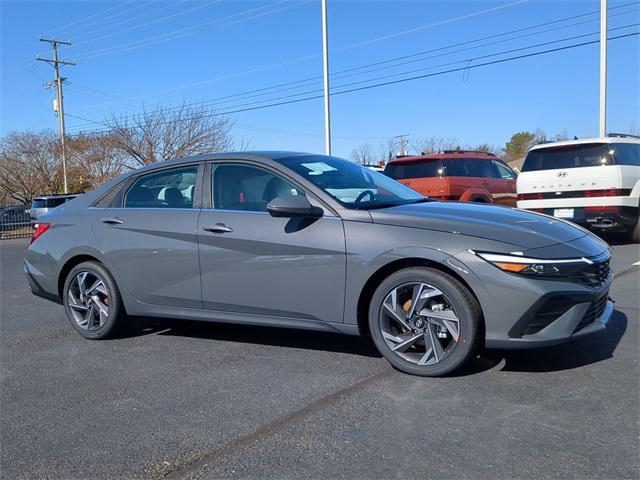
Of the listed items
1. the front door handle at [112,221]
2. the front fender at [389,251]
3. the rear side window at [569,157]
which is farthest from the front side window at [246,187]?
the rear side window at [569,157]

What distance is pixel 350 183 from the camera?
4746 millimetres

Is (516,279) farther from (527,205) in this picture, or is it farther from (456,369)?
(527,205)

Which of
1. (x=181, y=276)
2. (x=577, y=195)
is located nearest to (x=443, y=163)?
(x=577, y=195)

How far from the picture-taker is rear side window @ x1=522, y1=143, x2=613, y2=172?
10461 millimetres

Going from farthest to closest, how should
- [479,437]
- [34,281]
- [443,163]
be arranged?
[443,163] → [34,281] → [479,437]

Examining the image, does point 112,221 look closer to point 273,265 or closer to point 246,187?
point 246,187

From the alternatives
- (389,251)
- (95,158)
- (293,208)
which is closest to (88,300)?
(293,208)

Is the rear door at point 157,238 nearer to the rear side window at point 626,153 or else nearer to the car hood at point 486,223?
the car hood at point 486,223

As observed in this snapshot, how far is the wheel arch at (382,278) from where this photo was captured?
3.85 metres

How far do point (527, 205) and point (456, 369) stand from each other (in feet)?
27.1

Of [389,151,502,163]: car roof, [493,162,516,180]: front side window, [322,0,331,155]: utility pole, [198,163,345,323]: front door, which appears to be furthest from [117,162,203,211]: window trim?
[322,0,331,155]: utility pole

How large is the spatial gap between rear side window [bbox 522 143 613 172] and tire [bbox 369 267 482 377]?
7.97m

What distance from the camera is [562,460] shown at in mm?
2807

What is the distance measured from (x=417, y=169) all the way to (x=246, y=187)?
29.8ft
